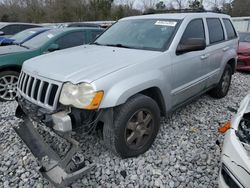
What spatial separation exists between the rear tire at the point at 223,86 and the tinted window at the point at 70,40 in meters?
3.45

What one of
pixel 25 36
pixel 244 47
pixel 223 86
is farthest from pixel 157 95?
pixel 244 47

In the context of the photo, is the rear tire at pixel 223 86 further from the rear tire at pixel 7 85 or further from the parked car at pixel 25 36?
the parked car at pixel 25 36

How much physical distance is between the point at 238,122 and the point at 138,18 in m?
2.48

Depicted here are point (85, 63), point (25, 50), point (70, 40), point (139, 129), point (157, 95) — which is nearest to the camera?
point (85, 63)

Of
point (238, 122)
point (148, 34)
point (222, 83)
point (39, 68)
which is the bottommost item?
point (222, 83)

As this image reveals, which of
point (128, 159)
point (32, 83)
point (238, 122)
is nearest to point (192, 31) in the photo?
point (238, 122)

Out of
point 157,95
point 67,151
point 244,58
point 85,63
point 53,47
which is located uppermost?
point 85,63

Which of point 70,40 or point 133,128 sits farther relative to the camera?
point 70,40

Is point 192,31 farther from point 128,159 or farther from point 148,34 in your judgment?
point 128,159

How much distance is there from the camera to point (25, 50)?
468 cm

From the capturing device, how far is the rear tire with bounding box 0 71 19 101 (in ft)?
14.5

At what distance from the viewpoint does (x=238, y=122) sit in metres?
1.95

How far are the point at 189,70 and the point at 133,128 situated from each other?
1.37 m

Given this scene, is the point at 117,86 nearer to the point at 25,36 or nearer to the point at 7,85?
the point at 7,85
